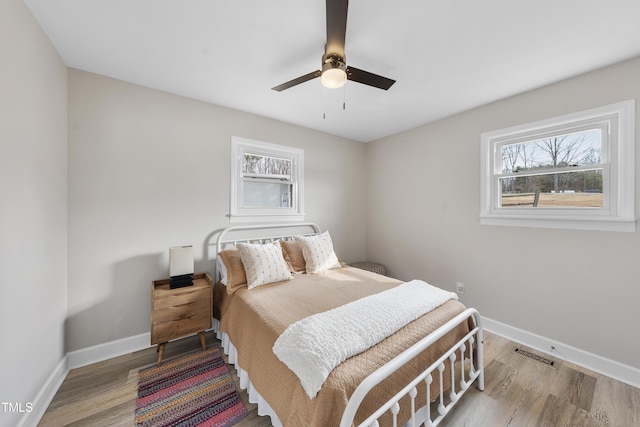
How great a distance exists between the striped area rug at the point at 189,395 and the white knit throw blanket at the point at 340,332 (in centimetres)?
77

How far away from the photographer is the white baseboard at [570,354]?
1.94 m

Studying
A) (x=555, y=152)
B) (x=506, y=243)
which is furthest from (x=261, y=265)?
(x=555, y=152)

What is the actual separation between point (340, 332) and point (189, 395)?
1.34 m

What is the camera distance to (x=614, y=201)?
6.68 ft

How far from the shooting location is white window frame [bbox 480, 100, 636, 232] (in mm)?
1945

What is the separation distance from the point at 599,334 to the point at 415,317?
187cm

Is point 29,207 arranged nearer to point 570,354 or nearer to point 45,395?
point 45,395

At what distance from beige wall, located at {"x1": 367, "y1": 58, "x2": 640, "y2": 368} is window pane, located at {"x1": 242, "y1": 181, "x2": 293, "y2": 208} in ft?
5.26

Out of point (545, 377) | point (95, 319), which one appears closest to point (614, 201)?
point (545, 377)

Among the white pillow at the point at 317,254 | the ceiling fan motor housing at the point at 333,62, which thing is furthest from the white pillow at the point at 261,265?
the ceiling fan motor housing at the point at 333,62

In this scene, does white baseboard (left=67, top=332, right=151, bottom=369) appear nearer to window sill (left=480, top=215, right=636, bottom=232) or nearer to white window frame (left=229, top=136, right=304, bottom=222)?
white window frame (left=229, top=136, right=304, bottom=222)

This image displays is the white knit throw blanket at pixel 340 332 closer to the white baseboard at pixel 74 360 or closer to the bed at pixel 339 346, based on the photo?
the bed at pixel 339 346

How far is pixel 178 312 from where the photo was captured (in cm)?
213

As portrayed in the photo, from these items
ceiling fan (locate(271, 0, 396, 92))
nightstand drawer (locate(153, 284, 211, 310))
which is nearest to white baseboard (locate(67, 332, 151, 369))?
nightstand drawer (locate(153, 284, 211, 310))
